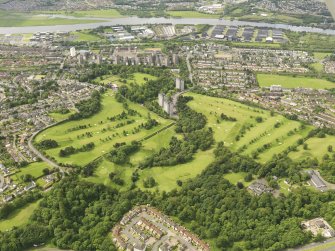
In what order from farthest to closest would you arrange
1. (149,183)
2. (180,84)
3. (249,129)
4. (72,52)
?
(72,52), (180,84), (249,129), (149,183)

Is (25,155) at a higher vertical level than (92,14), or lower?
lower

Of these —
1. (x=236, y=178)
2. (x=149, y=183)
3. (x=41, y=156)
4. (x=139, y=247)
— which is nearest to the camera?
(x=139, y=247)

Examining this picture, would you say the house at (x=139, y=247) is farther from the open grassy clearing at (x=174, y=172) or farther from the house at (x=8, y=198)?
the house at (x=8, y=198)

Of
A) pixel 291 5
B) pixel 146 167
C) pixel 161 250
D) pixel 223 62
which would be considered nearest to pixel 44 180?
pixel 146 167

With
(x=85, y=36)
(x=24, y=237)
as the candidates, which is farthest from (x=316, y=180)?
(x=85, y=36)

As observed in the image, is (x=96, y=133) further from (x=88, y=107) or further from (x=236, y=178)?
(x=236, y=178)

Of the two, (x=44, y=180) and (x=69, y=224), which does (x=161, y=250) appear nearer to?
(x=69, y=224)

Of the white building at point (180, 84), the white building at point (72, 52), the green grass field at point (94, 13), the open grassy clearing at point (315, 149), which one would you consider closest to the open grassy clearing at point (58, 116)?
the white building at point (180, 84)

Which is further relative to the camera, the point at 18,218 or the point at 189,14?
the point at 189,14
